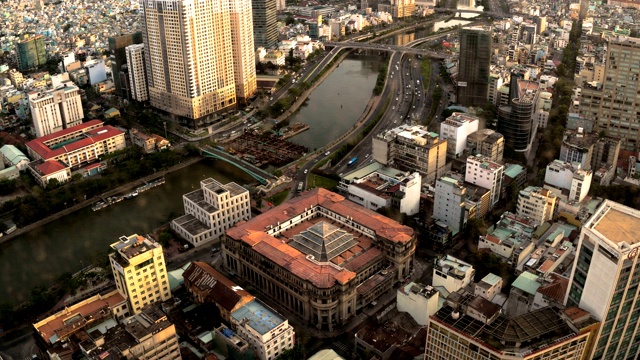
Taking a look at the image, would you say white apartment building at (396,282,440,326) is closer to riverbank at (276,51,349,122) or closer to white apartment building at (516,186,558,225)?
white apartment building at (516,186,558,225)

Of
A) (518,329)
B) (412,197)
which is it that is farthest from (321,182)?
(518,329)

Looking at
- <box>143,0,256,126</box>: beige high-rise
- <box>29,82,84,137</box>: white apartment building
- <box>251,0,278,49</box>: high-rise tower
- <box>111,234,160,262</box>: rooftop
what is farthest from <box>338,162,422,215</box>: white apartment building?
<box>251,0,278,49</box>: high-rise tower

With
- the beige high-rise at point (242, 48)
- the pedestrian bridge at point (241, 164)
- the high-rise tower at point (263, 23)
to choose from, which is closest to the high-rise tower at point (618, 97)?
the pedestrian bridge at point (241, 164)

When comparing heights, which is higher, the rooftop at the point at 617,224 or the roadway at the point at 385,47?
the rooftop at the point at 617,224

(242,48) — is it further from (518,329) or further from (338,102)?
(518,329)

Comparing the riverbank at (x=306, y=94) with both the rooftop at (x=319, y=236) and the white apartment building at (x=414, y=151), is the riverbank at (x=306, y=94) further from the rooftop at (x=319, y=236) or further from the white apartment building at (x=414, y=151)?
the rooftop at (x=319, y=236)
